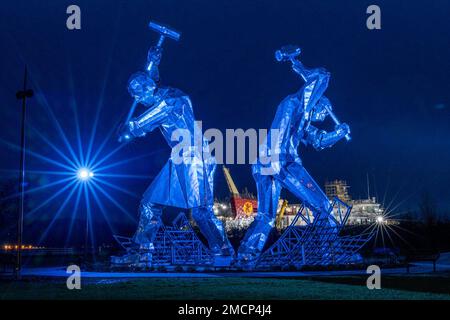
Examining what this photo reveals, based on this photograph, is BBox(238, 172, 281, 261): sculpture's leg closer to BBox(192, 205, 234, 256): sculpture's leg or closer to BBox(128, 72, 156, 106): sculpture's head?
BBox(192, 205, 234, 256): sculpture's leg

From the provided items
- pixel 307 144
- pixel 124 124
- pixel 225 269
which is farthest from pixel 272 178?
pixel 124 124

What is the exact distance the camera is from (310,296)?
39.6ft

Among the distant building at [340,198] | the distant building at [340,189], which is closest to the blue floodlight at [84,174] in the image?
the distant building at [340,198]

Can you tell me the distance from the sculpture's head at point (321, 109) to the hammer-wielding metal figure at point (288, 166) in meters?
0.40

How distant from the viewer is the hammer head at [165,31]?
20.2 m

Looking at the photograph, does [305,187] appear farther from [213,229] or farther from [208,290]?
[208,290]

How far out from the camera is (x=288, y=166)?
20766mm

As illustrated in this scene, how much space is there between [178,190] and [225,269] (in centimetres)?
328

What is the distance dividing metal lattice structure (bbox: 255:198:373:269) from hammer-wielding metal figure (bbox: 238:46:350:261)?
0.32 m

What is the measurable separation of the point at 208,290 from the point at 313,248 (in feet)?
27.6

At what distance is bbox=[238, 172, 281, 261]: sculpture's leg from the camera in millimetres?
20797

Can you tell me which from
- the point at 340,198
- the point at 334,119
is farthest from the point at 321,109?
the point at 340,198

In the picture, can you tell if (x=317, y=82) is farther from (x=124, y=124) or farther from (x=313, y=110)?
(x=124, y=124)
